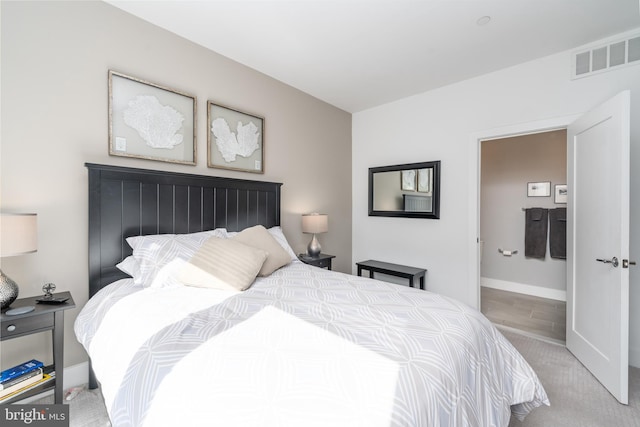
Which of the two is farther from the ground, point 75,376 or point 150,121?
point 150,121

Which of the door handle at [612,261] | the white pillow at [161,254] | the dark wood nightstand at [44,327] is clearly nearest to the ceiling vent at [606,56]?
the door handle at [612,261]

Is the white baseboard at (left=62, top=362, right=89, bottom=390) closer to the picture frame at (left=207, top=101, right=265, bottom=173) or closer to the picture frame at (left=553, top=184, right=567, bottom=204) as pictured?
the picture frame at (left=207, top=101, right=265, bottom=173)

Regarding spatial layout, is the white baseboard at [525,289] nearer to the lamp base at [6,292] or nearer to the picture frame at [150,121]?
the picture frame at [150,121]

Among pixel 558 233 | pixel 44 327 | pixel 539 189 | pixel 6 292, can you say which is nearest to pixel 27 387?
pixel 44 327

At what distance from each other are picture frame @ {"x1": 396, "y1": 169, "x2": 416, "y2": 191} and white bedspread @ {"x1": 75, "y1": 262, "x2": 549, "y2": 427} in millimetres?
2261

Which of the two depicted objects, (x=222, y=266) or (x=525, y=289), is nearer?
(x=222, y=266)

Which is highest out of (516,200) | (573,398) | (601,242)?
(516,200)

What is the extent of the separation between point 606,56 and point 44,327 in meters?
4.62

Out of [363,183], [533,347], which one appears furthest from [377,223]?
[533,347]

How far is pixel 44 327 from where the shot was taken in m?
1.61

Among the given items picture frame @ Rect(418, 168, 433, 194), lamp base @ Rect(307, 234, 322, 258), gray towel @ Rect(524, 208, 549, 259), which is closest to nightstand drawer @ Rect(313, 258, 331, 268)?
lamp base @ Rect(307, 234, 322, 258)

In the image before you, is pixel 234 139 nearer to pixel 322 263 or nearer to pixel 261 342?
pixel 322 263

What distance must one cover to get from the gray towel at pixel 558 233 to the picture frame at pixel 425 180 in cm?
207

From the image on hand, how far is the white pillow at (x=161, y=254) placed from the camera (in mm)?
1859
